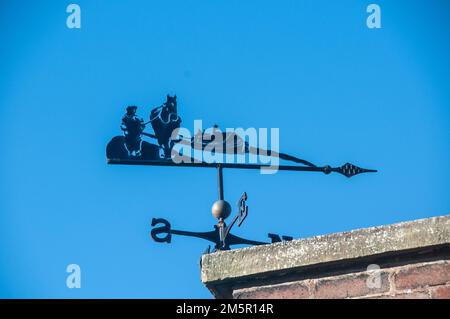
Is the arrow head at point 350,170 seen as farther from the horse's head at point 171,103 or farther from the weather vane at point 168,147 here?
the horse's head at point 171,103

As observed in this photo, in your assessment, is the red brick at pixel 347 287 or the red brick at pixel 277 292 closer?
the red brick at pixel 347 287

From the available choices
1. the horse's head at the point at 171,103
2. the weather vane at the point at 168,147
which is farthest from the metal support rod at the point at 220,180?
the horse's head at the point at 171,103

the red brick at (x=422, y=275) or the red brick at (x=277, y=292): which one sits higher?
the red brick at (x=422, y=275)

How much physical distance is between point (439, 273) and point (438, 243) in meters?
0.10

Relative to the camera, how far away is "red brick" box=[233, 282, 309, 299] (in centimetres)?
341

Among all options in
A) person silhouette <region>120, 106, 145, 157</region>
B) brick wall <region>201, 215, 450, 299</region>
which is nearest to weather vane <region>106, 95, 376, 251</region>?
person silhouette <region>120, 106, 145, 157</region>

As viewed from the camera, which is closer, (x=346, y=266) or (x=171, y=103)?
(x=346, y=266)

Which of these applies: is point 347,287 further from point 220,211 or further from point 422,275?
point 220,211

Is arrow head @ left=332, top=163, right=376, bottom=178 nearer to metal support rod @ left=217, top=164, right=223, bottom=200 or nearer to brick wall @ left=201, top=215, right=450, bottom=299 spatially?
metal support rod @ left=217, top=164, right=223, bottom=200

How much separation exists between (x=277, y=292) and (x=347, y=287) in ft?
0.89

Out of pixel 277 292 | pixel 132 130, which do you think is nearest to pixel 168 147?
pixel 132 130

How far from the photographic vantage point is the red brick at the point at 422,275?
10.5 feet

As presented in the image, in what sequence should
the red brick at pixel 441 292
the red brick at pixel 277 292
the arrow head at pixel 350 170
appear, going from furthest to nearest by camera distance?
the arrow head at pixel 350 170
the red brick at pixel 277 292
the red brick at pixel 441 292

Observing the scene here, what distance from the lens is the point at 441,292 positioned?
3170 millimetres
